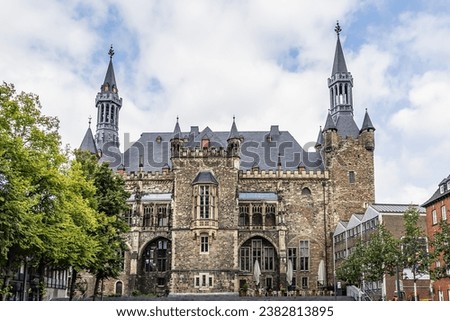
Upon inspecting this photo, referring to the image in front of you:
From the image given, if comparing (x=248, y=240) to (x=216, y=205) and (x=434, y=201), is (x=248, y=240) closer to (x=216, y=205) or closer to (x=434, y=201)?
(x=216, y=205)

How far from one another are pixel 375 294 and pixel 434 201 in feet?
36.4

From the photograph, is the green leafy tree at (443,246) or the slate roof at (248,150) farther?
the slate roof at (248,150)

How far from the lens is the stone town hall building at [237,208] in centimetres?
5372

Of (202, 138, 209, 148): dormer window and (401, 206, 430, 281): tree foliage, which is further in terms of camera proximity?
(202, 138, 209, 148): dormer window

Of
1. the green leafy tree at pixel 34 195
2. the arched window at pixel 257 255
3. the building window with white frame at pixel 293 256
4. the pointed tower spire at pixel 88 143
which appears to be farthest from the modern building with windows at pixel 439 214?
the pointed tower spire at pixel 88 143

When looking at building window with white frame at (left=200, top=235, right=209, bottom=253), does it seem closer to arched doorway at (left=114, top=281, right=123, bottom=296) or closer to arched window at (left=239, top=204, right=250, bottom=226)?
arched window at (left=239, top=204, right=250, bottom=226)

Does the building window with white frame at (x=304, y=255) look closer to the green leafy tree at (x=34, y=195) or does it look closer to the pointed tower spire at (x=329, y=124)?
the pointed tower spire at (x=329, y=124)

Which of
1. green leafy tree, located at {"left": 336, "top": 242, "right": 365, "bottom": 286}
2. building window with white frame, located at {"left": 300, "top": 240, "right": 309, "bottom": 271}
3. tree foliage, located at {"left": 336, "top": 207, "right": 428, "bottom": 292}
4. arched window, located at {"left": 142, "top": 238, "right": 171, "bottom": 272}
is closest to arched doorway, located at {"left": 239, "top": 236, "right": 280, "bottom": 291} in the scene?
building window with white frame, located at {"left": 300, "top": 240, "right": 309, "bottom": 271}

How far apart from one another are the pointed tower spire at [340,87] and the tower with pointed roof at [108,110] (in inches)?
1128

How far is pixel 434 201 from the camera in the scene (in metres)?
40.9

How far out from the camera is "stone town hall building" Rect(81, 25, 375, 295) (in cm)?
5372

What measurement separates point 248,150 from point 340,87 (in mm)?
14143

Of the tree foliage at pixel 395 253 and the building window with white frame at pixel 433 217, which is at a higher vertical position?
the building window with white frame at pixel 433 217
